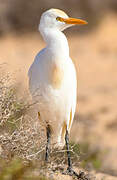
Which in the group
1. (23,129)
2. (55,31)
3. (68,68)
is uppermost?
(55,31)

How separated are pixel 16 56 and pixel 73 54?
1805 millimetres

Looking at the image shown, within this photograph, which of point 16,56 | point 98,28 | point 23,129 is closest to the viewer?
point 23,129

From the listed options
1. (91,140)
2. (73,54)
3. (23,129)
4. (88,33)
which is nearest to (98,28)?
(88,33)

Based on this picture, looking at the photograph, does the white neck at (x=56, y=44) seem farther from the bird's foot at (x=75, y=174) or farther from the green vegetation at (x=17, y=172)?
the green vegetation at (x=17, y=172)

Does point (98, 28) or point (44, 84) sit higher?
point (98, 28)

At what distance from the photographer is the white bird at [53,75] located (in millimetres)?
4961

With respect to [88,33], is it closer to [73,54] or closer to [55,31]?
[73,54]

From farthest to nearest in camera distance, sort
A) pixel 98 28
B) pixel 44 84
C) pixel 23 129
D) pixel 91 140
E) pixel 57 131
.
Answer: pixel 98 28
pixel 91 140
pixel 57 131
pixel 44 84
pixel 23 129

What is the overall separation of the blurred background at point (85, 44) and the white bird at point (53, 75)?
5.11 m

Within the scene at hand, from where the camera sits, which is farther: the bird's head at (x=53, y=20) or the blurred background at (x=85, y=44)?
the blurred background at (x=85, y=44)

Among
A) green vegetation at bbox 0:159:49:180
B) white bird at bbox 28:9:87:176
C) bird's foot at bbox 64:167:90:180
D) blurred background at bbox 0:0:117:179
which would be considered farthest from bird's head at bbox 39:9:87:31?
blurred background at bbox 0:0:117:179

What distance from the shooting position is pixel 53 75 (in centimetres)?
503

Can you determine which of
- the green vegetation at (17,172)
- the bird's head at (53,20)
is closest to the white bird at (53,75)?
the bird's head at (53,20)

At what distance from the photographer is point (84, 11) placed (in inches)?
698
